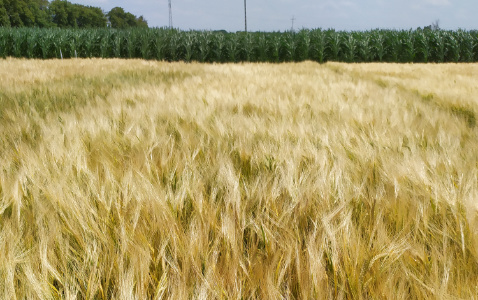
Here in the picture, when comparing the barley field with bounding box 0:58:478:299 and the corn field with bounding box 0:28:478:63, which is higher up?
the corn field with bounding box 0:28:478:63

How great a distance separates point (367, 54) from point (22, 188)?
1945cm

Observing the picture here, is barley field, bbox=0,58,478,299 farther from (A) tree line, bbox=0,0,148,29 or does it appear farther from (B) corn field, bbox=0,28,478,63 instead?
(A) tree line, bbox=0,0,148,29

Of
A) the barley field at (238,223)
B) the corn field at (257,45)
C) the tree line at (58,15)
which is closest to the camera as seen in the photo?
the barley field at (238,223)

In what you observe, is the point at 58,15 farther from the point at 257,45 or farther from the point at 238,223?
the point at 238,223

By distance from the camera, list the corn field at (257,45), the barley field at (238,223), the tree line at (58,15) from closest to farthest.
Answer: the barley field at (238,223), the corn field at (257,45), the tree line at (58,15)

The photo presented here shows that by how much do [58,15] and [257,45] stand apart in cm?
7582

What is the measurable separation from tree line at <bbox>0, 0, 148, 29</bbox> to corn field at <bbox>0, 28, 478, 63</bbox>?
60.6 feet

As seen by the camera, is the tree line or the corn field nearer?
the corn field

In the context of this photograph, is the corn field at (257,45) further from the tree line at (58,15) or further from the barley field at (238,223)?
the tree line at (58,15)

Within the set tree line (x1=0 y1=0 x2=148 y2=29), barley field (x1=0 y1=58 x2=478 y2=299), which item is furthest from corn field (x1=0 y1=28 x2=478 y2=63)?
tree line (x1=0 y1=0 x2=148 y2=29)

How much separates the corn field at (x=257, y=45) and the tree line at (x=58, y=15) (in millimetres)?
18478

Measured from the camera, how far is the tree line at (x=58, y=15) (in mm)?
53406

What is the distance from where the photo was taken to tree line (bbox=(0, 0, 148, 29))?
53406 mm

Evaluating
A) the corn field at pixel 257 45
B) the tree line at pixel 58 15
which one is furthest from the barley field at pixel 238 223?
the tree line at pixel 58 15
